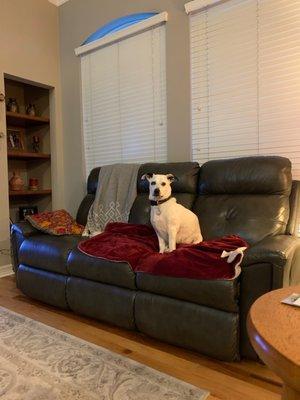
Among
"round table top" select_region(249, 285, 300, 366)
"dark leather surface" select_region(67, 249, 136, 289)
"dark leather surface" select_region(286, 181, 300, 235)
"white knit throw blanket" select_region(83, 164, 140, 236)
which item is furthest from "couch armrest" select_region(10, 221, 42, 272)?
"round table top" select_region(249, 285, 300, 366)

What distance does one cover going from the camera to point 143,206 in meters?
2.70

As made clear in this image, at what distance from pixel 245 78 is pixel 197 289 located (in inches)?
69.8

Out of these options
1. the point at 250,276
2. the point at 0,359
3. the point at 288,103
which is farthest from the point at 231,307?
the point at 288,103

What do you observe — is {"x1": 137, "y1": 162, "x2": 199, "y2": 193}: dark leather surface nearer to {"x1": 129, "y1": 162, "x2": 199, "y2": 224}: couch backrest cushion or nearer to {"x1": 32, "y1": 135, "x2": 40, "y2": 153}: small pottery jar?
{"x1": 129, "y1": 162, "x2": 199, "y2": 224}: couch backrest cushion

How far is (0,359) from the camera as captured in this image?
1673 millimetres

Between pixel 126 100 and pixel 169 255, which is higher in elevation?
pixel 126 100

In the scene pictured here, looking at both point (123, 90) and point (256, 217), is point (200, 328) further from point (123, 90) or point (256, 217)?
point (123, 90)

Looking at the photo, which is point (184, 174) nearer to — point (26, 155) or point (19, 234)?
point (19, 234)

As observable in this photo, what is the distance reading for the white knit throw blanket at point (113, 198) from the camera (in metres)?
2.82

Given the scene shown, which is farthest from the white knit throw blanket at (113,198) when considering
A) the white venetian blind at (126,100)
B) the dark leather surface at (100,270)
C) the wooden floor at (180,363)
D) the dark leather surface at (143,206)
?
the wooden floor at (180,363)

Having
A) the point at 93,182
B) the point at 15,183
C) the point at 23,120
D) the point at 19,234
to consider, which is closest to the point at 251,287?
the point at 19,234

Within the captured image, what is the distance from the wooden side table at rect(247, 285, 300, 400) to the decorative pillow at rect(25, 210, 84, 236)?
198 cm

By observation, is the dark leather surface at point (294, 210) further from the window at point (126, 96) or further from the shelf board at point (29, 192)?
the shelf board at point (29, 192)

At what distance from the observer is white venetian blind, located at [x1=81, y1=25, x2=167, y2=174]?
3.01 m
